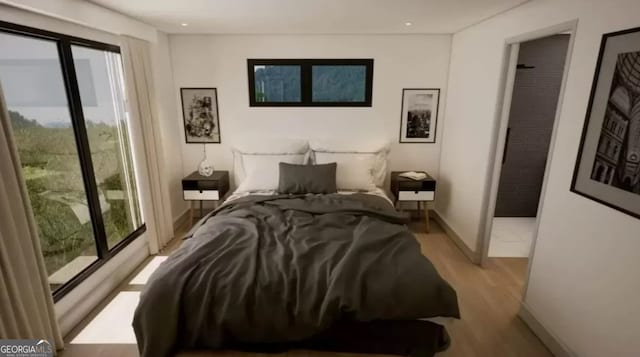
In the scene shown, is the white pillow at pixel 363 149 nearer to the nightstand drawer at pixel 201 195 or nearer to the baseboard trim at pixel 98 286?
the nightstand drawer at pixel 201 195

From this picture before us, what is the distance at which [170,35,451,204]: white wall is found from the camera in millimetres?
3680

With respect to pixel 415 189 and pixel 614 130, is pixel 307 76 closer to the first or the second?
pixel 415 189

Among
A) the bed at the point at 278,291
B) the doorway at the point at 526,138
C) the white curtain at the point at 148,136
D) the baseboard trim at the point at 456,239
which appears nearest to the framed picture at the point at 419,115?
the doorway at the point at 526,138

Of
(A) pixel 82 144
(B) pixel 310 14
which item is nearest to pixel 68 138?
(A) pixel 82 144

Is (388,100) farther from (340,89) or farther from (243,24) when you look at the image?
(243,24)

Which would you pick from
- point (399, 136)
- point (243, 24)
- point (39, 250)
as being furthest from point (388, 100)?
point (39, 250)

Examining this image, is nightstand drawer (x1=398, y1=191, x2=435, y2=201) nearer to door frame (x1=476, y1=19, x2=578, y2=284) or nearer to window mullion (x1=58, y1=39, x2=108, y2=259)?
door frame (x1=476, y1=19, x2=578, y2=284)

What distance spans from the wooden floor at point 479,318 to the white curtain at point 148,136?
12.6 inches

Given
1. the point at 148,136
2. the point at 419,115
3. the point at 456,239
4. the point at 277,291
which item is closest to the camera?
the point at 277,291

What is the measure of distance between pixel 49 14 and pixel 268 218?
204 cm

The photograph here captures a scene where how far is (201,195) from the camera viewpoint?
12.1ft

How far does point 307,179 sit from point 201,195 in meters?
1.37

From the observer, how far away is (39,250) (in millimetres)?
1794

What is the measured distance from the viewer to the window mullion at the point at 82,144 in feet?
7.38
